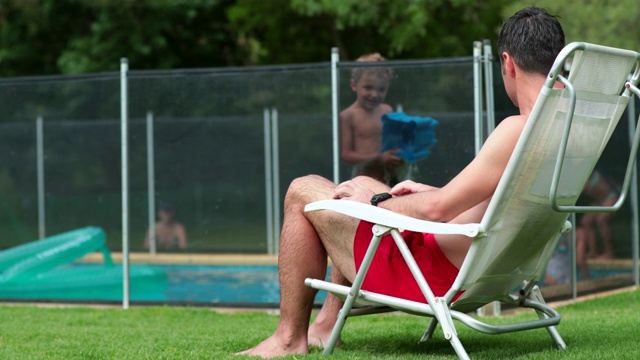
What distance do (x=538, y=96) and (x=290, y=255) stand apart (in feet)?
3.99

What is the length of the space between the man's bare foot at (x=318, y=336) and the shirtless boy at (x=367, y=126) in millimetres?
2712

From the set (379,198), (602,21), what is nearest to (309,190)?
(379,198)

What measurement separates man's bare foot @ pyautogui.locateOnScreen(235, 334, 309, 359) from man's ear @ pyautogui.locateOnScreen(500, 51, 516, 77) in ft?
4.46

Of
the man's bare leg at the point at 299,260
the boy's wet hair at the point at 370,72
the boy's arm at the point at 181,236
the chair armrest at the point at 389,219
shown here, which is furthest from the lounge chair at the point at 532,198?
the boy's arm at the point at 181,236

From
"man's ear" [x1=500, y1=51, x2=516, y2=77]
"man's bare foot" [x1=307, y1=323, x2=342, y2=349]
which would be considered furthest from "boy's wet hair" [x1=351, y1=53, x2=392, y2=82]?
"man's ear" [x1=500, y1=51, x2=516, y2=77]

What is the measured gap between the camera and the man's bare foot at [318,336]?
172 inches

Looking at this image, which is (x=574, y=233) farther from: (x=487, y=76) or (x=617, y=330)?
(x=617, y=330)

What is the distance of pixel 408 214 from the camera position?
12.4 feet

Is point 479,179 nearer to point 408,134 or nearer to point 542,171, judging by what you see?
point 542,171

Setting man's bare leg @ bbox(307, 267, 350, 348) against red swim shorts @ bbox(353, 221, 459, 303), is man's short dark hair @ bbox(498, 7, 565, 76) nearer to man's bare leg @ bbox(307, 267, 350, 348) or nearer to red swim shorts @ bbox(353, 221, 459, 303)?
red swim shorts @ bbox(353, 221, 459, 303)

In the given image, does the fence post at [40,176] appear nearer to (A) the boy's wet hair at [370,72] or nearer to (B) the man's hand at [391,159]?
(A) the boy's wet hair at [370,72]

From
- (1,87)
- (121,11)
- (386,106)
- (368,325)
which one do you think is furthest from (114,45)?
(368,325)

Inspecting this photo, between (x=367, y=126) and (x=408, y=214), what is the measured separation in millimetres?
3427

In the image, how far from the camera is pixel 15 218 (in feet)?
27.8
